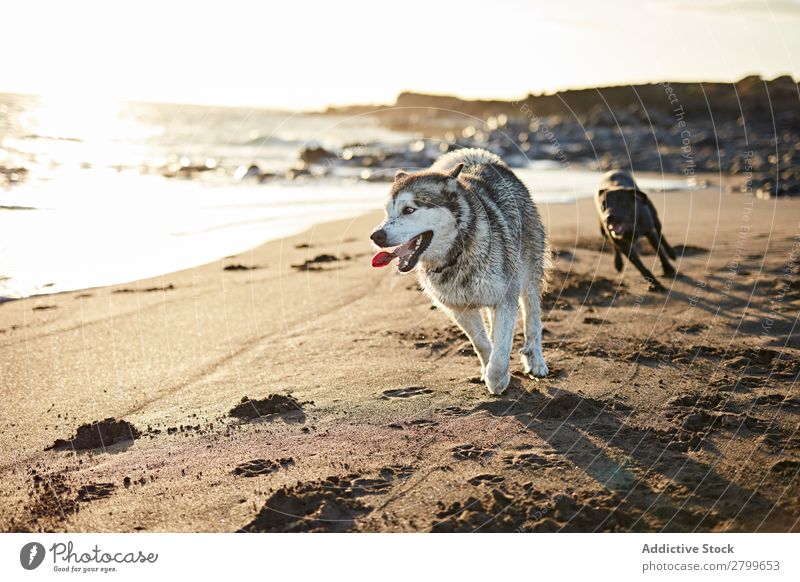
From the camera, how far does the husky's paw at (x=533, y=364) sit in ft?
20.9

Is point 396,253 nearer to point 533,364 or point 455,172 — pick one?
point 455,172

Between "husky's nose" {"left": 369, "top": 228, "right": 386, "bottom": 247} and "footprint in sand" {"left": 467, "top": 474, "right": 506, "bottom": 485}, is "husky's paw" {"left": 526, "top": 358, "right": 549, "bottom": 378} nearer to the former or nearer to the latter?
"husky's nose" {"left": 369, "top": 228, "right": 386, "bottom": 247}

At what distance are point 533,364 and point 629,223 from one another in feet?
13.4

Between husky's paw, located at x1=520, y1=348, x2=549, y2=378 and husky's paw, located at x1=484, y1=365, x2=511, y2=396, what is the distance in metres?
0.58

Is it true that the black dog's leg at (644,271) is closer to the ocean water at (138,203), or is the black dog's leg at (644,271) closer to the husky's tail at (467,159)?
the husky's tail at (467,159)

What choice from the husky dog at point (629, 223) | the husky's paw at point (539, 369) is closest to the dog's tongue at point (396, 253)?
the husky's paw at point (539, 369)

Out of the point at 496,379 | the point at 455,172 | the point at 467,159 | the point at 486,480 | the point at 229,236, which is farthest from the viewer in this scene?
the point at 229,236

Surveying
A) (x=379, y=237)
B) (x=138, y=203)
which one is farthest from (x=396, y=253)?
(x=138, y=203)

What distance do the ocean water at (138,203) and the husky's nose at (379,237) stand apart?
5.15m

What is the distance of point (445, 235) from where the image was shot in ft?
19.3

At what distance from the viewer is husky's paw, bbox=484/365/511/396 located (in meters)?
5.80

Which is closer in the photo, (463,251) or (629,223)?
(463,251)

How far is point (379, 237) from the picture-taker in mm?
5578

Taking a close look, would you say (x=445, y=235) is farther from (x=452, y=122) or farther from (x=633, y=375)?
(x=452, y=122)
